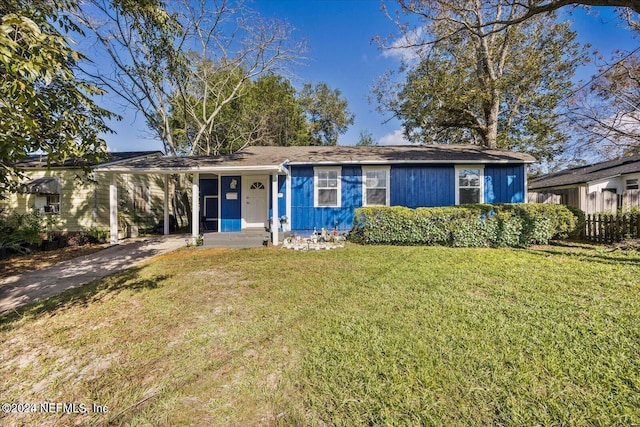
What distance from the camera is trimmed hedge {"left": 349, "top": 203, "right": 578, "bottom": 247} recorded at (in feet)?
26.7

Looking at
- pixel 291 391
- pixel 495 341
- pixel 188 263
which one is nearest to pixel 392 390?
pixel 291 391

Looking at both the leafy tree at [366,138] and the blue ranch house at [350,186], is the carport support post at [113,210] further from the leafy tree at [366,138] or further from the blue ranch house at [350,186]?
the leafy tree at [366,138]

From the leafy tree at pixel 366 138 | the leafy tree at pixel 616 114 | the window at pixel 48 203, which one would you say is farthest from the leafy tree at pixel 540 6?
the leafy tree at pixel 366 138

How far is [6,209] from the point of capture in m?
11.5

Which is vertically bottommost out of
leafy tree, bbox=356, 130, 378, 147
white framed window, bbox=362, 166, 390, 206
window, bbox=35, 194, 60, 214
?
window, bbox=35, 194, 60, 214

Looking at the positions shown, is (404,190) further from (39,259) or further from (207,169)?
(39,259)

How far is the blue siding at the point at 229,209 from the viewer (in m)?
10.8

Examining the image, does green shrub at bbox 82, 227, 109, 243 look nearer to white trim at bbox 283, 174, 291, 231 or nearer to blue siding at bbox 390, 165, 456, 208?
white trim at bbox 283, 174, 291, 231

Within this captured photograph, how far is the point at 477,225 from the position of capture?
8.16m

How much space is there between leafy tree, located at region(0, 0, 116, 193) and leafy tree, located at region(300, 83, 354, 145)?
23.8m

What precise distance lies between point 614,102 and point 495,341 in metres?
13.2

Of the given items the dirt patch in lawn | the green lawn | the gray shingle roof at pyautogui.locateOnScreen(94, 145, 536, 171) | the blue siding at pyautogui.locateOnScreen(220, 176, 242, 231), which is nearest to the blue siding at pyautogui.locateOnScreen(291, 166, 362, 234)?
the gray shingle roof at pyautogui.locateOnScreen(94, 145, 536, 171)

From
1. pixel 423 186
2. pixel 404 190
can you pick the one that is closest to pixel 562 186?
pixel 423 186

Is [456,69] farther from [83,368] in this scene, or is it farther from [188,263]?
[83,368]
